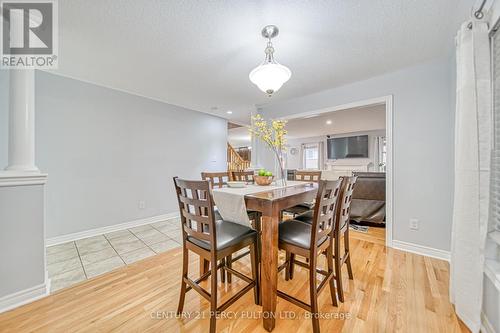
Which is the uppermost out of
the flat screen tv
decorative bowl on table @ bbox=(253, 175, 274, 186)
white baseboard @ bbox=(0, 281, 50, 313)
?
the flat screen tv

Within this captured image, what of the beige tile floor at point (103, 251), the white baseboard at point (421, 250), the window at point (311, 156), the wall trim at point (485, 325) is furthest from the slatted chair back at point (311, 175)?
the window at point (311, 156)

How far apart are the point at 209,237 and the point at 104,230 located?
2.83 metres

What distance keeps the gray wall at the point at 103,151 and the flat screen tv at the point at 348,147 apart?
6238 millimetres

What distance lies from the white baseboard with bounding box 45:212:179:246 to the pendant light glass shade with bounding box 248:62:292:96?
10.5 feet

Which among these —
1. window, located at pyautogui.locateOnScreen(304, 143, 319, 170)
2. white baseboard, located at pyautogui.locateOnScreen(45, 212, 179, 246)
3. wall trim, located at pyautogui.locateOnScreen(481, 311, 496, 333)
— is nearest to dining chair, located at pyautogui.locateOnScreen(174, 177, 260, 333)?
wall trim, located at pyautogui.locateOnScreen(481, 311, 496, 333)

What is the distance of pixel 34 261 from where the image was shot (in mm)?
1609

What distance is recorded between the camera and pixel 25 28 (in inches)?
66.9

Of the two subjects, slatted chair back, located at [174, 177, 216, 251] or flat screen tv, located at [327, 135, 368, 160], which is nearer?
slatted chair back, located at [174, 177, 216, 251]

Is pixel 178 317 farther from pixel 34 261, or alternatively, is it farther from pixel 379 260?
pixel 379 260

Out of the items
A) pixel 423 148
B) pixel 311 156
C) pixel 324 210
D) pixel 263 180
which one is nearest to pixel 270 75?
pixel 263 180

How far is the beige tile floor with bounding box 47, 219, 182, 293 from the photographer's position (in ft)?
6.39

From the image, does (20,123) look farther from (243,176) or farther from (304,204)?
(304,204)

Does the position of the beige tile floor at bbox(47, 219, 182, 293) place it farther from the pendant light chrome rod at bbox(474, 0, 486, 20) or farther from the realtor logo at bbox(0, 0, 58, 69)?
the pendant light chrome rod at bbox(474, 0, 486, 20)

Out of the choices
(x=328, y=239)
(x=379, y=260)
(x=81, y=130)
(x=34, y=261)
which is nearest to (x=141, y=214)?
(x=81, y=130)
